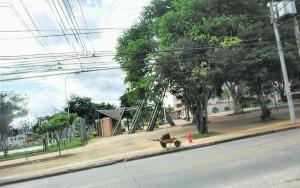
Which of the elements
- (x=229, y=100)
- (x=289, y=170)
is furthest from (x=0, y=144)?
(x=229, y=100)

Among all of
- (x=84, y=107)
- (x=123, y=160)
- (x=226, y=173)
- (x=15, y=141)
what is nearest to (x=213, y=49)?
(x=123, y=160)

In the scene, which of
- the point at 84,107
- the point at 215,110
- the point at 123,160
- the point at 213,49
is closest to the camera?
the point at 123,160

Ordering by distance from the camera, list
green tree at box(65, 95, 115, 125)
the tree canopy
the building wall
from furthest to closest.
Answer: green tree at box(65, 95, 115, 125) < the building wall < the tree canopy

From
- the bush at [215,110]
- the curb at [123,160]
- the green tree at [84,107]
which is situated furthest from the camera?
Answer: the bush at [215,110]

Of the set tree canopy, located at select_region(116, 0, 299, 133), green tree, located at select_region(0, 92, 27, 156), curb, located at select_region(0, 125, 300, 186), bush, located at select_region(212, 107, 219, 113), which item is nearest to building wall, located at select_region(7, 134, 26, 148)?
green tree, located at select_region(0, 92, 27, 156)

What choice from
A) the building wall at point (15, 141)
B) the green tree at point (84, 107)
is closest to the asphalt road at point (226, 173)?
the building wall at point (15, 141)

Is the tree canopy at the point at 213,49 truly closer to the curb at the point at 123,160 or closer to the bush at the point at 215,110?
the curb at the point at 123,160

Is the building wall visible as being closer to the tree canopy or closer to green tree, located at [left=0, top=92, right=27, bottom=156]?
green tree, located at [left=0, top=92, right=27, bottom=156]

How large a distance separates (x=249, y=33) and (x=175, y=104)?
121 metres

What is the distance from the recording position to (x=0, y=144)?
45.9 meters

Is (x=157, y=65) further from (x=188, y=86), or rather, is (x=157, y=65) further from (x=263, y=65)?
(x=263, y=65)

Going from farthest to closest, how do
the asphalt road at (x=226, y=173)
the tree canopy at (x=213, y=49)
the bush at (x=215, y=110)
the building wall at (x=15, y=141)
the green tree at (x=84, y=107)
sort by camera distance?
1. the bush at (x=215, y=110)
2. the green tree at (x=84, y=107)
3. the building wall at (x=15, y=141)
4. the tree canopy at (x=213, y=49)
5. the asphalt road at (x=226, y=173)

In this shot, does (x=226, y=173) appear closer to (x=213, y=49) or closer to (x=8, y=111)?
(x=213, y=49)

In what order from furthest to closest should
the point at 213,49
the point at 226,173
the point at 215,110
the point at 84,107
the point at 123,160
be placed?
the point at 215,110
the point at 84,107
the point at 213,49
the point at 123,160
the point at 226,173
